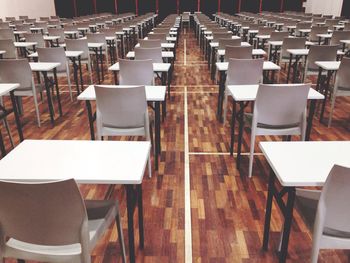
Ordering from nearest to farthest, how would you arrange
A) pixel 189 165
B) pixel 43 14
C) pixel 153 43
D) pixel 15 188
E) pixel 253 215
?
pixel 15 188
pixel 253 215
pixel 189 165
pixel 153 43
pixel 43 14

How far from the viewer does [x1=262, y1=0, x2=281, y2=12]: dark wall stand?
725 inches

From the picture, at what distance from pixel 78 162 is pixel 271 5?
19.2 metres

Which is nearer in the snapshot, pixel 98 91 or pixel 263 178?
pixel 98 91

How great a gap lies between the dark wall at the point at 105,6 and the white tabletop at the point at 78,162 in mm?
18622

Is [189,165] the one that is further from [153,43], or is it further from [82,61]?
[82,61]

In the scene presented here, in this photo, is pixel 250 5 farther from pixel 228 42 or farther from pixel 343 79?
pixel 343 79

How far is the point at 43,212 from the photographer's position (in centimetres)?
132

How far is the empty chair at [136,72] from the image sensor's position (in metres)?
3.53

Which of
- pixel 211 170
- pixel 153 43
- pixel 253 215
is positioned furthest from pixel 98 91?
pixel 153 43

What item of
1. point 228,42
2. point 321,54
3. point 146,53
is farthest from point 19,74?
point 321,54

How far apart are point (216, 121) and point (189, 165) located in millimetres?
1321

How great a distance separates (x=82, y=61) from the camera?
19.6 feet

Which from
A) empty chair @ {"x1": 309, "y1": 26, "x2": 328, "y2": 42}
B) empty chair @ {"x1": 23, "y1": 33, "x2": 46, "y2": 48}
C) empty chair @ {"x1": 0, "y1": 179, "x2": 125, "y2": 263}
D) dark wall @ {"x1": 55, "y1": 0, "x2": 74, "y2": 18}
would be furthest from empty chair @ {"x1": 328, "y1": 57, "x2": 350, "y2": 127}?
dark wall @ {"x1": 55, "y1": 0, "x2": 74, "y2": 18}

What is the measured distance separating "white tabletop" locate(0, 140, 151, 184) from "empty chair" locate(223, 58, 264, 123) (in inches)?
87.0
